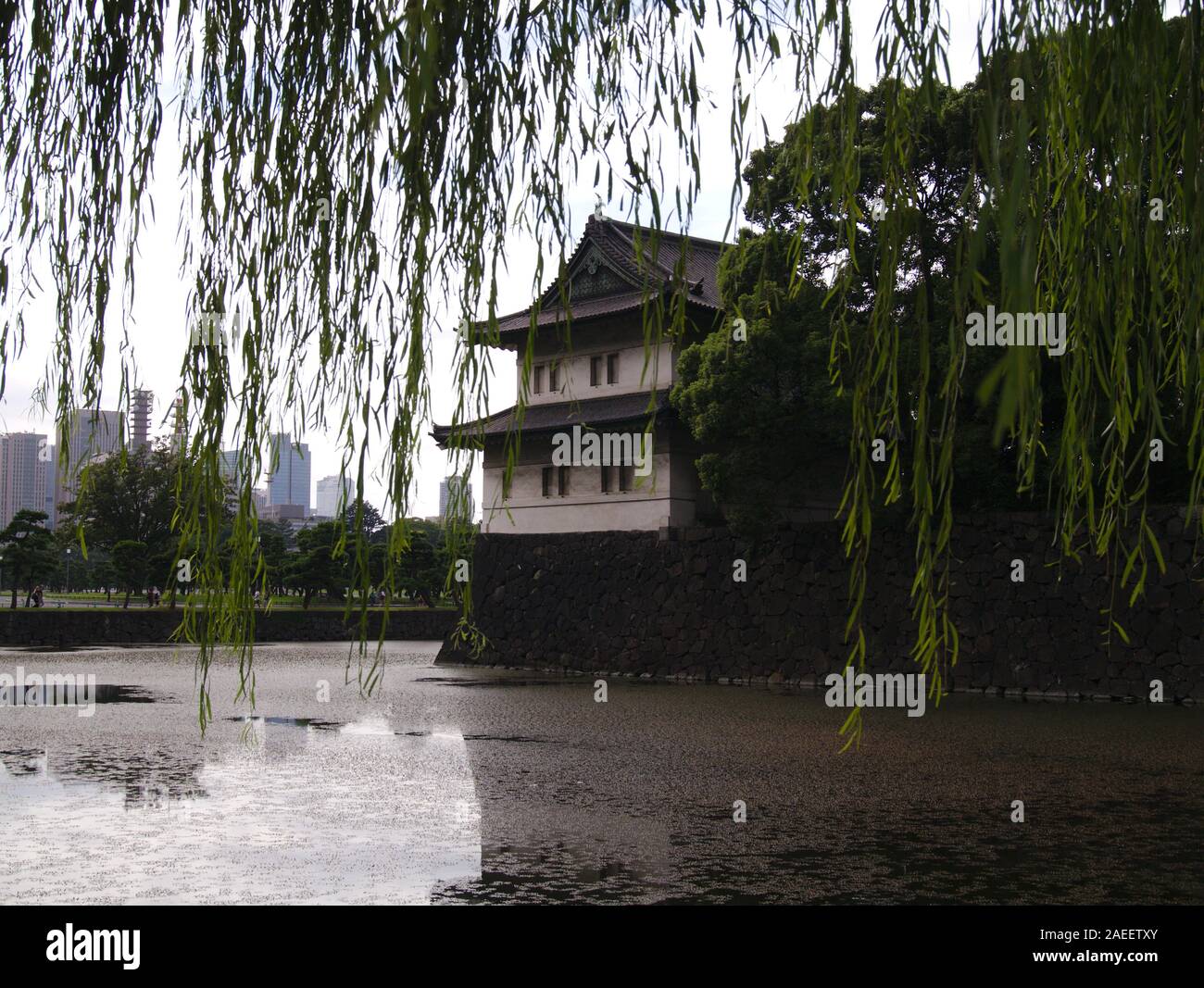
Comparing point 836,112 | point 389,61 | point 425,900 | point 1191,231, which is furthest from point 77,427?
point 425,900


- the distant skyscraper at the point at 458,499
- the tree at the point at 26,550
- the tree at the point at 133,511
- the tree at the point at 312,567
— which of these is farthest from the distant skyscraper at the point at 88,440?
the tree at the point at 133,511

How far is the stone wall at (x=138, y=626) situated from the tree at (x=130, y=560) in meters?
2.19

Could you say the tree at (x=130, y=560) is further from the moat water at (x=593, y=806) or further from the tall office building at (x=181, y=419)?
the tall office building at (x=181, y=419)

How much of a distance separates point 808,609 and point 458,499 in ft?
57.3

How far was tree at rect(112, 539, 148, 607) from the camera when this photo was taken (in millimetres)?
35500

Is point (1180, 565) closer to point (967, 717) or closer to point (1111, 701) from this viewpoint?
point (1111, 701)

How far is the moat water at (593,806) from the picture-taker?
5.42m

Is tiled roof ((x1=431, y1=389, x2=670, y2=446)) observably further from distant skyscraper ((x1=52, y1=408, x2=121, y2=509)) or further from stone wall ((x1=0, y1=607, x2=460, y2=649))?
distant skyscraper ((x1=52, y1=408, x2=121, y2=509))

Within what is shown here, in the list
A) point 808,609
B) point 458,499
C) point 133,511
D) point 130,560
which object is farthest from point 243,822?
point 133,511

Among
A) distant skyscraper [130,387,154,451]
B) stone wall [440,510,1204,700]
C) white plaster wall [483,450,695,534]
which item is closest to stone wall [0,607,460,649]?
white plaster wall [483,450,695,534]

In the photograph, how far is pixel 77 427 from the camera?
2.93m

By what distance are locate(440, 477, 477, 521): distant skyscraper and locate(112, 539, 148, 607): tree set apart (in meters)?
35.2

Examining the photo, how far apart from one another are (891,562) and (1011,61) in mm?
17375

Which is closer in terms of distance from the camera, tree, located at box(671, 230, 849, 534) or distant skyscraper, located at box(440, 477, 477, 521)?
distant skyscraper, located at box(440, 477, 477, 521)
